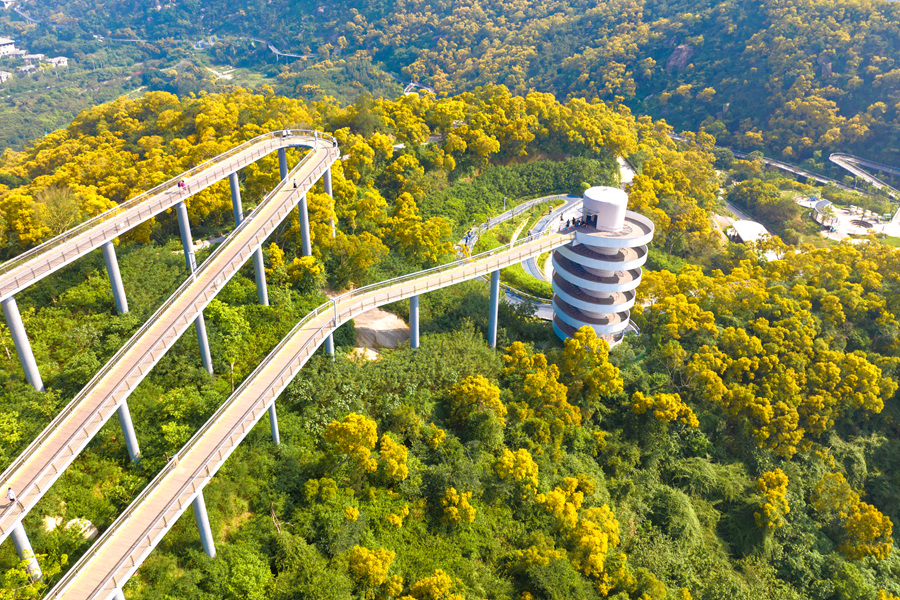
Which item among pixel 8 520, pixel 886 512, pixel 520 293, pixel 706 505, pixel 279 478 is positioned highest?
pixel 8 520

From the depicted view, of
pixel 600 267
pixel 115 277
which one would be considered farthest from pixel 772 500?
pixel 115 277

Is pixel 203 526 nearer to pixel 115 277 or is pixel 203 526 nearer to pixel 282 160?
pixel 115 277

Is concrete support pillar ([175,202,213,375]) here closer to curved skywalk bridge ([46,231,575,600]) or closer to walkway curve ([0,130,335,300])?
walkway curve ([0,130,335,300])

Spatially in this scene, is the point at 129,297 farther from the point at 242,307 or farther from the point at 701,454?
the point at 701,454

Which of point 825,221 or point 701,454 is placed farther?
point 825,221

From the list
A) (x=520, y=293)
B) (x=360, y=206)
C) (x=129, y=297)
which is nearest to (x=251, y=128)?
(x=360, y=206)

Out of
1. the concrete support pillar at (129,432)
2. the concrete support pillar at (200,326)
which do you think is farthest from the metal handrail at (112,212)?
the concrete support pillar at (129,432)

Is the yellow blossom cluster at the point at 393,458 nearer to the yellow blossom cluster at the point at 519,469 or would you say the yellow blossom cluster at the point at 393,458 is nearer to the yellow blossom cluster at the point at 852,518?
the yellow blossom cluster at the point at 519,469
